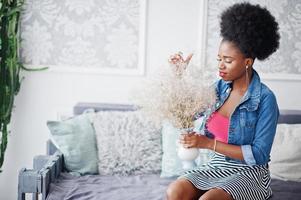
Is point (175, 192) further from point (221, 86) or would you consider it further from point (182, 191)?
point (221, 86)

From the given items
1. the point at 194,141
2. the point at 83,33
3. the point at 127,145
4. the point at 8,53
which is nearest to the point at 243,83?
the point at 194,141

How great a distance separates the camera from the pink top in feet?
6.81

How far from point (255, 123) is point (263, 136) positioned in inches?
3.3

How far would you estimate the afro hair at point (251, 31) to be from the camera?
1.99 metres

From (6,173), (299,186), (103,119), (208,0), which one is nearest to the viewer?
(299,186)

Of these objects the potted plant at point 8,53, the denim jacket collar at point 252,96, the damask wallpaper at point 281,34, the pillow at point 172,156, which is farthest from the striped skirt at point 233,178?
the potted plant at point 8,53

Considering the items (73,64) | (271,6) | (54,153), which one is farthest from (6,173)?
(271,6)

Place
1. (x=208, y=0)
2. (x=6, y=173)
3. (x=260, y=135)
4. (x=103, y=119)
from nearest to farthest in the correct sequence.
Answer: (x=260, y=135), (x=103, y=119), (x=208, y=0), (x=6, y=173)

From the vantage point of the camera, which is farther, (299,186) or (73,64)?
(73,64)

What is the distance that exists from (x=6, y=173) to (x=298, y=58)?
2.27 m

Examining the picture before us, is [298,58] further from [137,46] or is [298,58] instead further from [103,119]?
[103,119]

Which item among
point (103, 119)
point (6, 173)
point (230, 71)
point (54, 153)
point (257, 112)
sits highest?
point (230, 71)

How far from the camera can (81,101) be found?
3.12m

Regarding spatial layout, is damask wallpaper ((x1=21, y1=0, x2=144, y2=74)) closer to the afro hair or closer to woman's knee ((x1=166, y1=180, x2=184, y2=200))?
the afro hair
